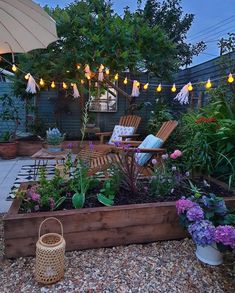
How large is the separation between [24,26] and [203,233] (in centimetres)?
204

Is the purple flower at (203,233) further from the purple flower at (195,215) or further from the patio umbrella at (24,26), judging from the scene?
the patio umbrella at (24,26)

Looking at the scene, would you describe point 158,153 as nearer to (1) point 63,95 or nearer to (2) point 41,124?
(2) point 41,124

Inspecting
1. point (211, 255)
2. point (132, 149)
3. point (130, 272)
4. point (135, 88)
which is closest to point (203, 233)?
point (211, 255)

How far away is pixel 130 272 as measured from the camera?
71.6 inches

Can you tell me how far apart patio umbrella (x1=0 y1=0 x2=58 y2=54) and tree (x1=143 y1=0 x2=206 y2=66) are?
324 inches

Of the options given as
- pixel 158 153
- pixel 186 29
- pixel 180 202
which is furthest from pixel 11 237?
pixel 186 29

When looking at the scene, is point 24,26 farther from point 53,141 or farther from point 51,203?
point 53,141

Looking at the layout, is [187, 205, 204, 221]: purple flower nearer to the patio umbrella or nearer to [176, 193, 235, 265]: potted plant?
[176, 193, 235, 265]: potted plant

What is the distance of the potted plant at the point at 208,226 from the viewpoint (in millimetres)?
1698

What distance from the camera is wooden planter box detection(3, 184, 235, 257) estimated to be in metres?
1.94

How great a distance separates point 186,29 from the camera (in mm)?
10180

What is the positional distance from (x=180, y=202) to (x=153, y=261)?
1.57ft

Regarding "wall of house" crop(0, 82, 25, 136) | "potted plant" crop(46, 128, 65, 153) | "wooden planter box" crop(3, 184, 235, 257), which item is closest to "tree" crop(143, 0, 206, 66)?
"wall of house" crop(0, 82, 25, 136)

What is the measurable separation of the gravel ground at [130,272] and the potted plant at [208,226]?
0.39 feet
